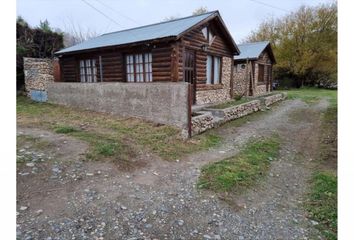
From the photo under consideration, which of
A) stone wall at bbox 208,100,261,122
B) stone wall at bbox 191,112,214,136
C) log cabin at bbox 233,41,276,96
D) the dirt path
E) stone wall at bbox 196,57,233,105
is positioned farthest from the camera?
log cabin at bbox 233,41,276,96

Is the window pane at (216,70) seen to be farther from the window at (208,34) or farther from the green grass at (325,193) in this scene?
the green grass at (325,193)

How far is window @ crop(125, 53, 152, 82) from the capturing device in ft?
36.8

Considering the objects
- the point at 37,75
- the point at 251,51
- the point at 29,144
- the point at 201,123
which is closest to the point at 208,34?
the point at 201,123

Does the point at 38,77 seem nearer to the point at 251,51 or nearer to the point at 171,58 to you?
the point at 171,58

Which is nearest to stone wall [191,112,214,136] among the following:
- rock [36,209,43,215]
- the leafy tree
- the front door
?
the front door

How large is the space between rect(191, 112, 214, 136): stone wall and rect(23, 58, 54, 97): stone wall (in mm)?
9763

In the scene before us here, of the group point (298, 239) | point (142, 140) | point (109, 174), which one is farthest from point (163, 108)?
point (298, 239)

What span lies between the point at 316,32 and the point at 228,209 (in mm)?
29170

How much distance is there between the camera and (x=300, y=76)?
2941 centimetres

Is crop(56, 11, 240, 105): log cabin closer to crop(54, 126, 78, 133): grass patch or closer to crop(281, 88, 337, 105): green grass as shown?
crop(54, 126, 78, 133): grass patch

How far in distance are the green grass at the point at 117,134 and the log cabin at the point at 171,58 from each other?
2.55 meters

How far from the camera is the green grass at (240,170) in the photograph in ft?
14.9

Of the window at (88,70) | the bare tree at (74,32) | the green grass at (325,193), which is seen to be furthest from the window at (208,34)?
the bare tree at (74,32)

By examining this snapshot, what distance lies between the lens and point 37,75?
14086 millimetres
